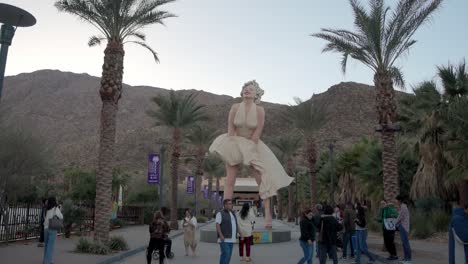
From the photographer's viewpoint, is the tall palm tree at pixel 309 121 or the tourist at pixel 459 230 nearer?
the tourist at pixel 459 230

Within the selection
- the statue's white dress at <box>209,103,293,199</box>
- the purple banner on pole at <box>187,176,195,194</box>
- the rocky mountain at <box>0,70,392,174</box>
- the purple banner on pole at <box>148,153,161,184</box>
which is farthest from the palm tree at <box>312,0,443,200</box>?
the purple banner on pole at <box>187,176,195,194</box>

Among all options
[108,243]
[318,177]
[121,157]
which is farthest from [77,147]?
[108,243]

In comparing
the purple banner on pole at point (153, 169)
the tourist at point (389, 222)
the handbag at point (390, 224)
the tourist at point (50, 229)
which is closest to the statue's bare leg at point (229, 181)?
the purple banner on pole at point (153, 169)

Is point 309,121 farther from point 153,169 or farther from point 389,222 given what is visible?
point 389,222

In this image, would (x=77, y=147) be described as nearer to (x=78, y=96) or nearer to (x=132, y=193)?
(x=132, y=193)

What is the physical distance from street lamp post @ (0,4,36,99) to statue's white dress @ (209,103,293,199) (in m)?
13.4

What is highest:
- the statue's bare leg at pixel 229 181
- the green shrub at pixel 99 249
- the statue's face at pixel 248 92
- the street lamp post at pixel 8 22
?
the statue's face at pixel 248 92

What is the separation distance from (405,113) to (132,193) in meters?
32.1

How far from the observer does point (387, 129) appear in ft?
54.1

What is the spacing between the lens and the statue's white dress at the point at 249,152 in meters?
22.3

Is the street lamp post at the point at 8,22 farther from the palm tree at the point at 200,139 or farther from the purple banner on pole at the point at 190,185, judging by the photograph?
the palm tree at the point at 200,139

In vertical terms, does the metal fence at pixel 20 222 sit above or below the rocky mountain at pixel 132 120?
below

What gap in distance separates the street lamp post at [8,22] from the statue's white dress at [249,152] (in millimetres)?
13395

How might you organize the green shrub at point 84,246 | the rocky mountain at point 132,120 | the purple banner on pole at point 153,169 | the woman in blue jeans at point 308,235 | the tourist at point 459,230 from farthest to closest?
the rocky mountain at point 132,120, the purple banner on pole at point 153,169, the green shrub at point 84,246, the woman in blue jeans at point 308,235, the tourist at point 459,230
